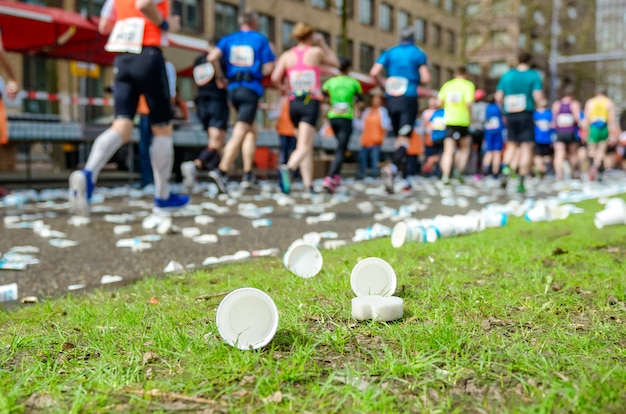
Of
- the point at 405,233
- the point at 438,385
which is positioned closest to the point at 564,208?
the point at 405,233

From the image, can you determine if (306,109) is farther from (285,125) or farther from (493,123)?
(493,123)

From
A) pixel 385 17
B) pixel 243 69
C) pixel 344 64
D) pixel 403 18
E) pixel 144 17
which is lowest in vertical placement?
pixel 243 69

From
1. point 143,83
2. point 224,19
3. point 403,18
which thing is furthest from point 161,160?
point 403,18

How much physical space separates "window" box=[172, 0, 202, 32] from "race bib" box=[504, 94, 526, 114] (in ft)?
77.1

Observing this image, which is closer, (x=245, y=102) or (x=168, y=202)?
(x=168, y=202)

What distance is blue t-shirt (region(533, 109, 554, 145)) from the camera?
633 inches

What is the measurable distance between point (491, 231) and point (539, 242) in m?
0.77

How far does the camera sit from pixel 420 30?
51.6 metres

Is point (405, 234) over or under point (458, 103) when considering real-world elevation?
under

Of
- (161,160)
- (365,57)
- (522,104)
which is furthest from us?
(365,57)

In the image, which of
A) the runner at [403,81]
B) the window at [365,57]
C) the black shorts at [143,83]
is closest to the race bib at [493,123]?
the runner at [403,81]

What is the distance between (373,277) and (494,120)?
13.7 metres

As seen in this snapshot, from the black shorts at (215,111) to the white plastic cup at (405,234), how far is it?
5.86 metres

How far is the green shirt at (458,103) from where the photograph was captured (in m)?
11.4
